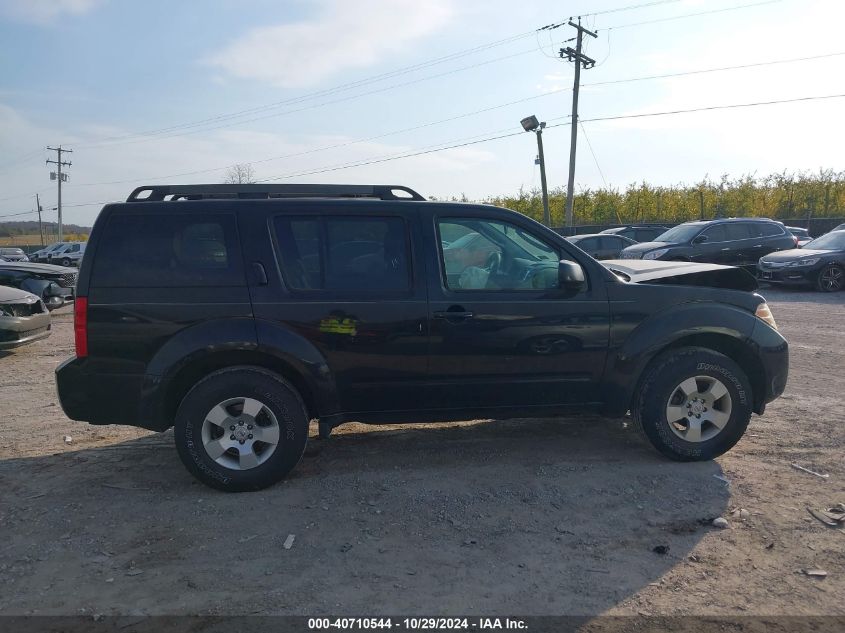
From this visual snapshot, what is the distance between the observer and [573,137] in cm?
3253

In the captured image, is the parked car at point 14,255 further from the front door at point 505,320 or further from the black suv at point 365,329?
the front door at point 505,320

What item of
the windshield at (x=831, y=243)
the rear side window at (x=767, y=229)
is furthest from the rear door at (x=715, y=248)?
the windshield at (x=831, y=243)

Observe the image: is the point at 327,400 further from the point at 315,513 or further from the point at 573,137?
the point at 573,137

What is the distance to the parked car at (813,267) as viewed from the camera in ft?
51.2

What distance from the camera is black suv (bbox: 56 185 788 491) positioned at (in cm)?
437

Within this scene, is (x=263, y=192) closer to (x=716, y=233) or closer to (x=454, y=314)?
(x=454, y=314)

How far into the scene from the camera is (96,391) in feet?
14.3

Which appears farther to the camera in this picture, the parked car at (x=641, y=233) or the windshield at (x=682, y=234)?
the parked car at (x=641, y=233)

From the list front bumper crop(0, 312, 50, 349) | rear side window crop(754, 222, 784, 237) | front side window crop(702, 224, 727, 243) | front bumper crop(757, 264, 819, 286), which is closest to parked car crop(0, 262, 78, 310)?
front bumper crop(0, 312, 50, 349)

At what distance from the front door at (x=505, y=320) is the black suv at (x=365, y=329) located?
0.4 inches

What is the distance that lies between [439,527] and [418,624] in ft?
3.17

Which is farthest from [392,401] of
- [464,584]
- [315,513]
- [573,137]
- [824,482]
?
[573,137]

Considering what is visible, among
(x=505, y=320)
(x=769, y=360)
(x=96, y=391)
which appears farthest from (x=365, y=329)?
(x=769, y=360)

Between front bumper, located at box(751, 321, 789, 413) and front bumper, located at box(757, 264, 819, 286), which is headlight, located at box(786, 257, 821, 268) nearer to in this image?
front bumper, located at box(757, 264, 819, 286)
